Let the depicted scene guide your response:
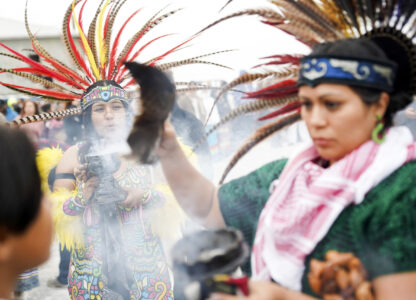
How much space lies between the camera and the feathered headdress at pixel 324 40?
50.4 inches

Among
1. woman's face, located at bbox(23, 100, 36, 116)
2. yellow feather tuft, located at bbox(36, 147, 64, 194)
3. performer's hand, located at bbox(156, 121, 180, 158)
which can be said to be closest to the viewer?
performer's hand, located at bbox(156, 121, 180, 158)

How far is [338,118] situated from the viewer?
1215 mm

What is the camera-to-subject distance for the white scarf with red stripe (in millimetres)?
1197

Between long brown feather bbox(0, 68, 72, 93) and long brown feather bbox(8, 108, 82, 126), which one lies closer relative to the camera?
long brown feather bbox(8, 108, 82, 126)

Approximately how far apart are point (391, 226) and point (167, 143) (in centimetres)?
77

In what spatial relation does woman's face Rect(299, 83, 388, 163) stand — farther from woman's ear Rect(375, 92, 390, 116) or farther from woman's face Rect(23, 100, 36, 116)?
woman's face Rect(23, 100, 36, 116)

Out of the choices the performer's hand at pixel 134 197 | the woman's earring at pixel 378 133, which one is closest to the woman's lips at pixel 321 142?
the woman's earring at pixel 378 133

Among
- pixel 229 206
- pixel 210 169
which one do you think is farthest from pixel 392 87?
pixel 210 169

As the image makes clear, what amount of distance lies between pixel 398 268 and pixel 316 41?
814 millimetres

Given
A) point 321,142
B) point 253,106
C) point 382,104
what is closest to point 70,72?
point 253,106

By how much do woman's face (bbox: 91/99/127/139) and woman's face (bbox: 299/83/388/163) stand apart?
1542mm

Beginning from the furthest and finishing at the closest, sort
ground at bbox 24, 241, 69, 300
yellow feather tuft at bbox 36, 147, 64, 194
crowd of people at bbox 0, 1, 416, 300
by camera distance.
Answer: ground at bbox 24, 241, 69, 300
yellow feather tuft at bbox 36, 147, 64, 194
crowd of people at bbox 0, 1, 416, 300

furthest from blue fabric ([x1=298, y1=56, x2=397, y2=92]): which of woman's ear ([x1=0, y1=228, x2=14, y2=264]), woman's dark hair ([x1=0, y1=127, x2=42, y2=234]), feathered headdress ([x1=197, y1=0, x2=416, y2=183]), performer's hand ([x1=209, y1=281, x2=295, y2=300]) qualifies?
woman's ear ([x1=0, y1=228, x2=14, y2=264])

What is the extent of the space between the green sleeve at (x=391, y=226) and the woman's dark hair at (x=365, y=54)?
222mm
